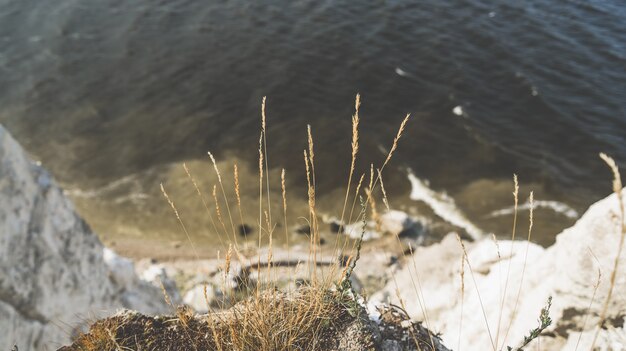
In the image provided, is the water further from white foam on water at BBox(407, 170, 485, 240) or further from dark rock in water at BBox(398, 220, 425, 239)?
dark rock in water at BBox(398, 220, 425, 239)

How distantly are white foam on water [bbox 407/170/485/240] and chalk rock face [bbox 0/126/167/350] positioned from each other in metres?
10.9

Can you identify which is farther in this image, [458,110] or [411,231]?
[458,110]

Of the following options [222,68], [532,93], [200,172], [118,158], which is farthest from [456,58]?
[118,158]

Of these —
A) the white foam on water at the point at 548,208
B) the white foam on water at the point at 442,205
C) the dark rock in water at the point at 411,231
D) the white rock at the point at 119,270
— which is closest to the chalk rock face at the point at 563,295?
the white rock at the point at 119,270

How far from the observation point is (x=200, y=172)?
17.4 metres

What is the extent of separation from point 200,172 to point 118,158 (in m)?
3.60

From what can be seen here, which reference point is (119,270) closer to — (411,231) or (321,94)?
(411,231)

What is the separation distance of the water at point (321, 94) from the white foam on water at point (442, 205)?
24cm

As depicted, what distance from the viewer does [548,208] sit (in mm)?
16078

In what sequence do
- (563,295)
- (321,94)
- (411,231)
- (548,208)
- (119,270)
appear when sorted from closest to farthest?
1. (563,295)
2. (119,270)
3. (411,231)
4. (548,208)
5. (321,94)

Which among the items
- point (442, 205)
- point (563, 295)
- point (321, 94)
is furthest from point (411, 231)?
point (563, 295)

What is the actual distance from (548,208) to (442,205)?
355 centimetres

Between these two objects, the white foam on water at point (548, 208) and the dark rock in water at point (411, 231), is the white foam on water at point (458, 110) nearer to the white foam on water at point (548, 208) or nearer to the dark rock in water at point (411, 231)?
the white foam on water at point (548, 208)

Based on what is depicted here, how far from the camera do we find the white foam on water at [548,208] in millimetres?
15773
